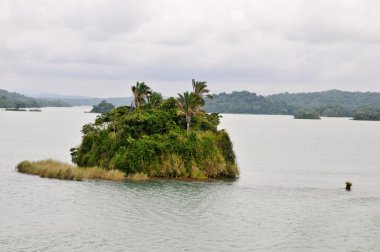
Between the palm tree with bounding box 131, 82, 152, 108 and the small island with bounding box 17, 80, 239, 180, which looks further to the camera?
the palm tree with bounding box 131, 82, 152, 108

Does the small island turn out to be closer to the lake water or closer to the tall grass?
the tall grass

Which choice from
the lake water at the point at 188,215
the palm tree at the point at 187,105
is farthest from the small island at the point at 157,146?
the lake water at the point at 188,215

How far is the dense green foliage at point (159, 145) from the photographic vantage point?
2773 inches

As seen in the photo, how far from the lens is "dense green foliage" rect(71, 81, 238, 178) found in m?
70.4

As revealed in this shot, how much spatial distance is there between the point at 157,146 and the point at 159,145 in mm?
301

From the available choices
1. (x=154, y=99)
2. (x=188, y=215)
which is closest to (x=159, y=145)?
(x=154, y=99)

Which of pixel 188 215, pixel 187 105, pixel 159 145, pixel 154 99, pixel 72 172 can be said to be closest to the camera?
pixel 188 215

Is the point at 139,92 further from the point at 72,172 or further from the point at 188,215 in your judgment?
the point at 188,215

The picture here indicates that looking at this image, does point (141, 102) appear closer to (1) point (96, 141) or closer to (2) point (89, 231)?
(1) point (96, 141)

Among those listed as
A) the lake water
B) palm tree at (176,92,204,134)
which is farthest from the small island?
the lake water

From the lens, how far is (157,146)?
230ft

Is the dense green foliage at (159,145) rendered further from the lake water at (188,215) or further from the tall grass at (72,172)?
the lake water at (188,215)

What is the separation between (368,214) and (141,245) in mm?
25840

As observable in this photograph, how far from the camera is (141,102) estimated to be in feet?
276
